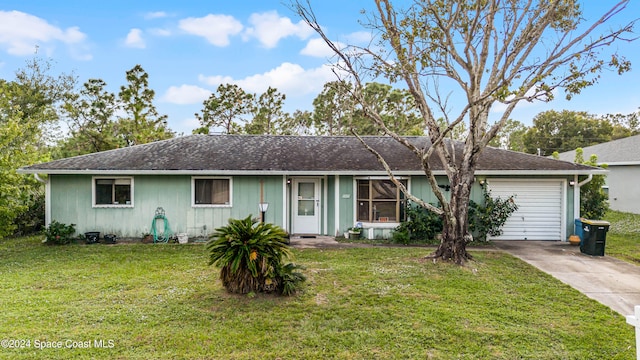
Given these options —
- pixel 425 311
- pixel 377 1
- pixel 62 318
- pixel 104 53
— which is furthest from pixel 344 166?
pixel 104 53

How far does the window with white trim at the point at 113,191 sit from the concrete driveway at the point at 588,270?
10974mm

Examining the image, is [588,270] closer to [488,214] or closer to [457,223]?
[457,223]

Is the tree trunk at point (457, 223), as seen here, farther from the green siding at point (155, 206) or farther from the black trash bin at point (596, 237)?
the green siding at point (155, 206)

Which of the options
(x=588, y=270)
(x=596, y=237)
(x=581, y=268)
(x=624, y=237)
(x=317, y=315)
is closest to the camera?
(x=317, y=315)

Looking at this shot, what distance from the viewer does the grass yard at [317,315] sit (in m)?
3.62

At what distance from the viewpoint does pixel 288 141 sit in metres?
12.9

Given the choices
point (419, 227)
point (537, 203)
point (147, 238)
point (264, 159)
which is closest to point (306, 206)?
point (264, 159)

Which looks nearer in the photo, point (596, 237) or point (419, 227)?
point (596, 237)

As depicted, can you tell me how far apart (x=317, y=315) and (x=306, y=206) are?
6.44m

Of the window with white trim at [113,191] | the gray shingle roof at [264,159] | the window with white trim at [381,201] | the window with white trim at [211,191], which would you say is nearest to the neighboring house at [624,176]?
the gray shingle roof at [264,159]

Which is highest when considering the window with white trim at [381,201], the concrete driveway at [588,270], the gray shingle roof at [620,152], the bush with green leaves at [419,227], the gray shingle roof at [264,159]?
the gray shingle roof at [620,152]

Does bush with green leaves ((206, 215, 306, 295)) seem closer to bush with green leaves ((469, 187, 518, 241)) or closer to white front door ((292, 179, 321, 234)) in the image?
white front door ((292, 179, 321, 234))

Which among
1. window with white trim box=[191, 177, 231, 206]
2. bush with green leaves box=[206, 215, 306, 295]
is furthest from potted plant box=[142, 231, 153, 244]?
bush with green leaves box=[206, 215, 306, 295]

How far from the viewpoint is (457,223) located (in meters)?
7.11
